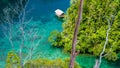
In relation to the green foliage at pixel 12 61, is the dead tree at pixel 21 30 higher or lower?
higher

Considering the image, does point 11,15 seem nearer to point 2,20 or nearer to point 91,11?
point 2,20

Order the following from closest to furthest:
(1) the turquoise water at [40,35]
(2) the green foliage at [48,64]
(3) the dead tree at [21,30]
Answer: (2) the green foliage at [48,64] → (1) the turquoise water at [40,35] → (3) the dead tree at [21,30]

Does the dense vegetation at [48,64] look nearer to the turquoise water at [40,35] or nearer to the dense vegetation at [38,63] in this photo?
the dense vegetation at [38,63]

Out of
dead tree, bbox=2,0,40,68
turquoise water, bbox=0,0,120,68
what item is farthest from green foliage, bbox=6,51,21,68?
turquoise water, bbox=0,0,120,68

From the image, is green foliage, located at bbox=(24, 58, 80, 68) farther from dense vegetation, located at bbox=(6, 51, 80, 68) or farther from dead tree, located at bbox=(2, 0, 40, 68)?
dead tree, located at bbox=(2, 0, 40, 68)

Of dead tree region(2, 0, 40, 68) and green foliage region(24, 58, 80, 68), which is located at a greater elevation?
dead tree region(2, 0, 40, 68)

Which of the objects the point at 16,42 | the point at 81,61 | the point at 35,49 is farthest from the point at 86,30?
the point at 16,42

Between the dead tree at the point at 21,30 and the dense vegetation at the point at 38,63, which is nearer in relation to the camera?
the dense vegetation at the point at 38,63

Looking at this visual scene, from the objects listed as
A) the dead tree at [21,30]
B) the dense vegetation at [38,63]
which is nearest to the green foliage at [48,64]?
the dense vegetation at [38,63]
